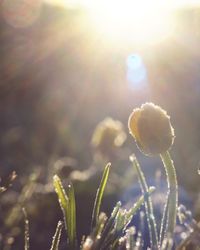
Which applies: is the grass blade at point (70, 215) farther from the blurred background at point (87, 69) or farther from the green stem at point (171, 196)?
the blurred background at point (87, 69)

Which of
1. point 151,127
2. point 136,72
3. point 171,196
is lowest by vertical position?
point 171,196

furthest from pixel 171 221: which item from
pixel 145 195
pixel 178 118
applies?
pixel 178 118

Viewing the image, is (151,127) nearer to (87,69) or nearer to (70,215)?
(70,215)

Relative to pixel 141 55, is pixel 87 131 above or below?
below

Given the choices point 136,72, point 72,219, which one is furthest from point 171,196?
point 136,72

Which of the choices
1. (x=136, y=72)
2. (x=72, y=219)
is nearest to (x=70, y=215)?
(x=72, y=219)

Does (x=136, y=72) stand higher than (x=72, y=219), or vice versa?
(x=136, y=72)

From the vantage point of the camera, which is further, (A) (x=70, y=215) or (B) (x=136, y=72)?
(B) (x=136, y=72)

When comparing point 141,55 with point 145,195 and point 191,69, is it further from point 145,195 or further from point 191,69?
point 145,195
